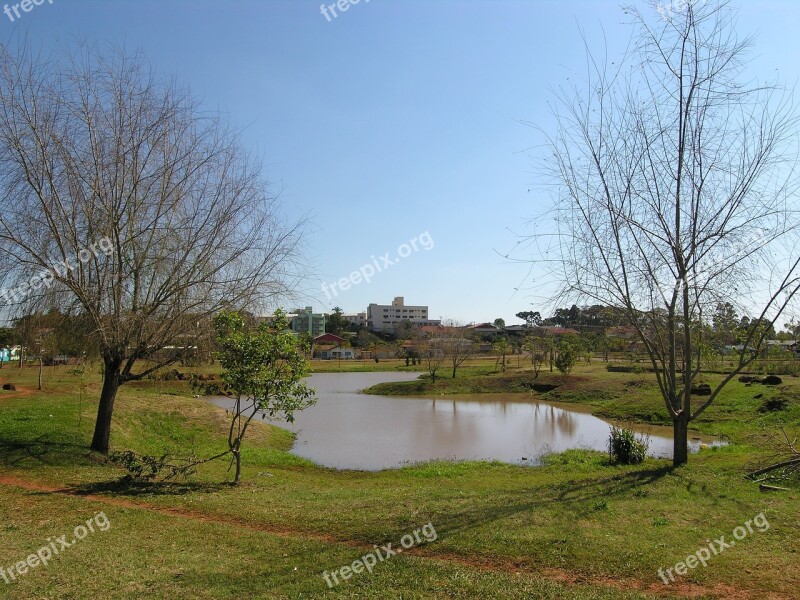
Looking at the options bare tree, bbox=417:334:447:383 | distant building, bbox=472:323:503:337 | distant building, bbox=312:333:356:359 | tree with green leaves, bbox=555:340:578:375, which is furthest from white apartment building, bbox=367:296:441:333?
tree with green leaves, bbox=555:340:578:375

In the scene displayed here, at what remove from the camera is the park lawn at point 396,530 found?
5191mm

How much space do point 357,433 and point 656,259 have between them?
14.2m

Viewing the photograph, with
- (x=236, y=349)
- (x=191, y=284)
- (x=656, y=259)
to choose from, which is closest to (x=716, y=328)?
(x=656, y=259)

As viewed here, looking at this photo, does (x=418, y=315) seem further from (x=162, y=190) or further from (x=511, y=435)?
(x=162, y=190)

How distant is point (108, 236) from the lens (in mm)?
10922

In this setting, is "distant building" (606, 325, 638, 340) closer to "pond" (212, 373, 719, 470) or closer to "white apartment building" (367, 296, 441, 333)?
"pond" (212, 373, 719, 470)

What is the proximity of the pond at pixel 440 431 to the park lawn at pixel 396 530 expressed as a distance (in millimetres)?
4201

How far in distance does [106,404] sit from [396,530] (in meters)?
8.23

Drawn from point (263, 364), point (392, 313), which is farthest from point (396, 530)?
point (392, 313)

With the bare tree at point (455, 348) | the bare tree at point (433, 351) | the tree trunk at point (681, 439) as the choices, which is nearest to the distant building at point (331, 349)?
the bare tree at point (433, 351)

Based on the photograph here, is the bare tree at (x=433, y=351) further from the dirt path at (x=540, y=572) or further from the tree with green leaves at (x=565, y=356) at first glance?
the dirt path at (x=540, y=572)

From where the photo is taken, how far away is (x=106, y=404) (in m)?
12.1

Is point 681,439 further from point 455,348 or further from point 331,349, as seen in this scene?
point 331,349

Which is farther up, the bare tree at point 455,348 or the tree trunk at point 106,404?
the bare tree at point 455,348
